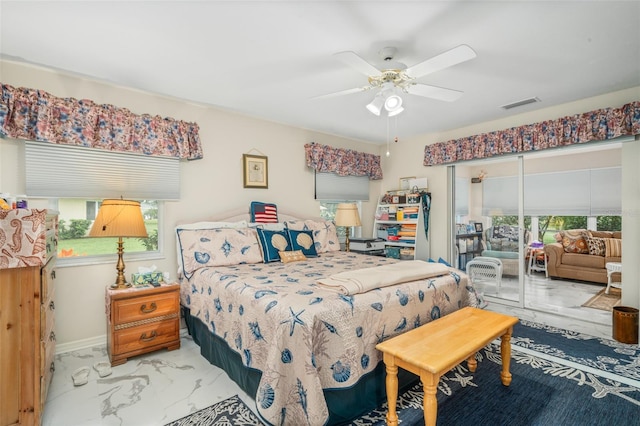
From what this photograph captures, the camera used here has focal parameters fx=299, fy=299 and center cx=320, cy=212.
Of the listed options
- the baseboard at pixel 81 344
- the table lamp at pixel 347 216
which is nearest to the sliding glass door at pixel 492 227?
the table lamp at pixel 347 216

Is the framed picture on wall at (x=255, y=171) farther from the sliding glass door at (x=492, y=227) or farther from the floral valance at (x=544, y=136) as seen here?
the sliding glass door at (x=492, y=227)

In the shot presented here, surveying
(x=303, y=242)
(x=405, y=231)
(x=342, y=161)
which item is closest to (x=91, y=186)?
(x=303, y=242)

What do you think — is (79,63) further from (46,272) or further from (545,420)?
(545,420)

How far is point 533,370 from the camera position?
7.91ft

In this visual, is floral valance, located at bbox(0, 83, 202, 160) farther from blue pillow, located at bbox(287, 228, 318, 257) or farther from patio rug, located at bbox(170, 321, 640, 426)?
patio rug, located at bbox(170, 321, 640, 426)

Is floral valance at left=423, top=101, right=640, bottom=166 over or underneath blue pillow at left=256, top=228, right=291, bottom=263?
over

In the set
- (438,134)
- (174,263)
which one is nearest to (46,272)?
(174,263)

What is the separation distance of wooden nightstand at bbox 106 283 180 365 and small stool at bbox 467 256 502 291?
3.75 m

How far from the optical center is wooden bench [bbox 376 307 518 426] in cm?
153

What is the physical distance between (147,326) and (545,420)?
299 centimetres

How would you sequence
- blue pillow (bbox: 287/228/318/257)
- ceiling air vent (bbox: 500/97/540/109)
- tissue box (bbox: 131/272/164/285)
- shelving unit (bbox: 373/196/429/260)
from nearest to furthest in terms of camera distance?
tissue box (bbox: 131/272/164/285), ceiling air vent (bbox: 500/97/540/109), blue pillow (bbox: 287/228/318/257), shelving unit (bbox: 373/196/429/260)

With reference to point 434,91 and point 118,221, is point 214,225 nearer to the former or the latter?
point 118,221

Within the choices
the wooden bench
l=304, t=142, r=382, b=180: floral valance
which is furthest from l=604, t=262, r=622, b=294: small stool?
l=304, t=142, r=382, b=180: floral valance

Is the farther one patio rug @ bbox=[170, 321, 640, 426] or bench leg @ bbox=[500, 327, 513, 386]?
bench leg @ bbox=[500, 327, 513, 386]
